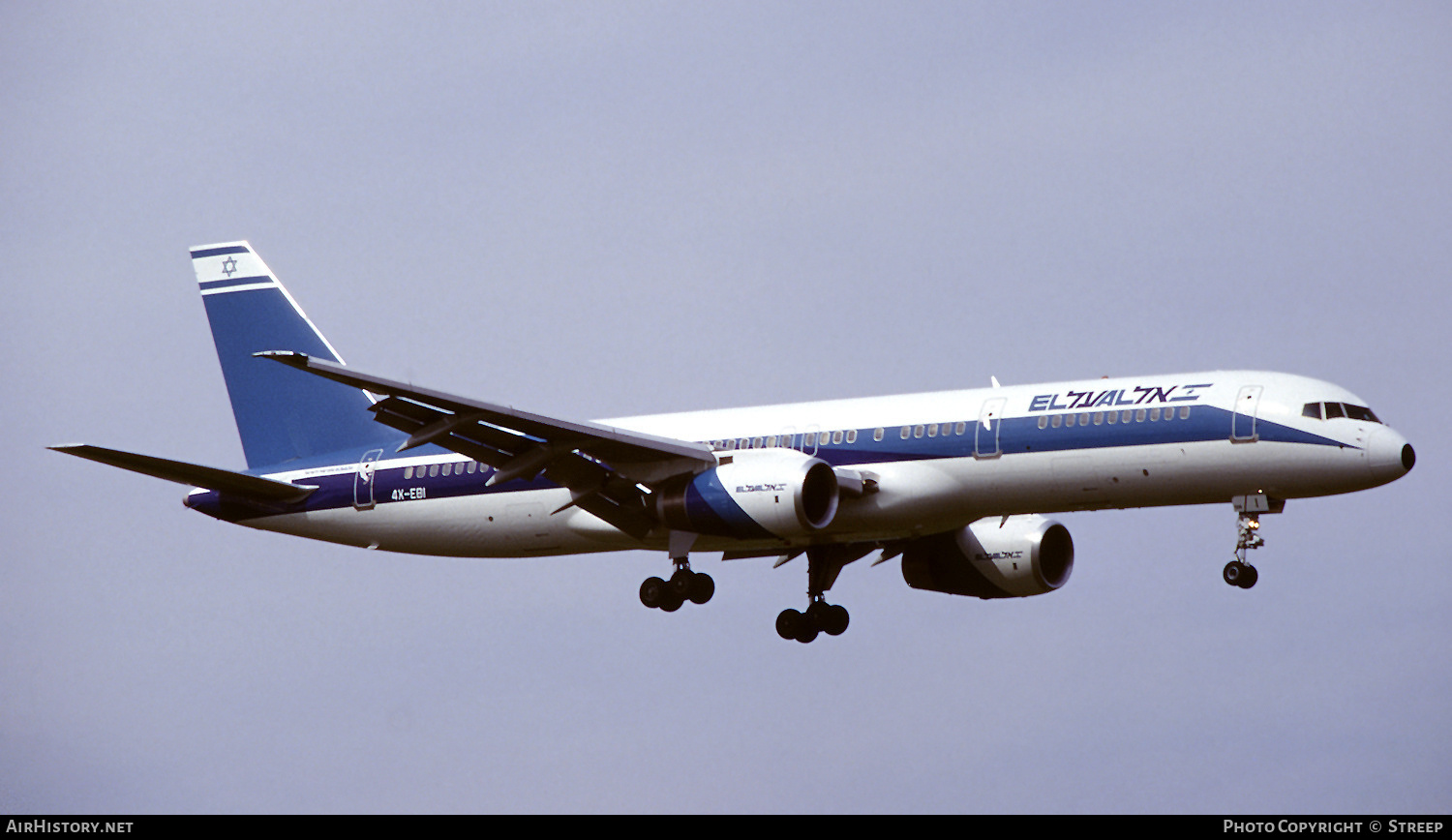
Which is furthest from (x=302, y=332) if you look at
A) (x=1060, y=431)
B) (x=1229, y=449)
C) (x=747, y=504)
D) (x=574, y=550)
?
(x=1229, y=449)

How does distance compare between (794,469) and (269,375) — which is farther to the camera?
(269,375)

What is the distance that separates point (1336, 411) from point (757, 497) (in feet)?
40.2

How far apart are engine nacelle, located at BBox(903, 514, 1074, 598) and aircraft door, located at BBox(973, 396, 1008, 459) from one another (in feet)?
25.1

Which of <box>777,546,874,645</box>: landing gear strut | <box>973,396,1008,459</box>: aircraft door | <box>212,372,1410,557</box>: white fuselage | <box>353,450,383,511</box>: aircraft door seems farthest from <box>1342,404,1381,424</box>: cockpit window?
<box>353,450,383,511</box>: aircraft door

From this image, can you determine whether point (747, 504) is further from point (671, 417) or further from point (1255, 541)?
point (1255, 541)

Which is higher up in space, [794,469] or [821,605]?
[794,469]

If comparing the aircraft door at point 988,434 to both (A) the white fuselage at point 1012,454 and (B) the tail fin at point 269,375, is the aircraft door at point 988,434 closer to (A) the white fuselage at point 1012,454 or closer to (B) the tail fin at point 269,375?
(A) the white fuselage at point 1012,454

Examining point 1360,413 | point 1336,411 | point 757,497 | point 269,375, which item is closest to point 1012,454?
point 757,497

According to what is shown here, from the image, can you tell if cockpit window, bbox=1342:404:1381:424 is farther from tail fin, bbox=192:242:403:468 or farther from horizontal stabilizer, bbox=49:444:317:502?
horizontal stabilizer, bbox=49:444:317:502

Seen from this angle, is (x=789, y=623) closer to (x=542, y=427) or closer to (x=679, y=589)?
(x=679, y=589)

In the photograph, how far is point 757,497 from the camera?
43.7 metres

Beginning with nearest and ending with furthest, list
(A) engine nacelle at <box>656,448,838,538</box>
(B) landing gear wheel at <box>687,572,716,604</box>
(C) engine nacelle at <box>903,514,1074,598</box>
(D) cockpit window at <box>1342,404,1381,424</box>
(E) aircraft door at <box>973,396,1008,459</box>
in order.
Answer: (D) cockpit window at <box>1342,404,1381,424</box>
(E) aircraft door at <box>973,396,1008,459</box>
(A) engine nacelle at <box>656,448,838,538</box>
(B) landing gear wheel at <box>687,572,716,604</box>
(C) engine nacelle at <box>903,514,1074,598</box>

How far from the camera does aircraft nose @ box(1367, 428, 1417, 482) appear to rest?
41.1m

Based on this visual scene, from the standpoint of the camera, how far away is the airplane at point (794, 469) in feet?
137
